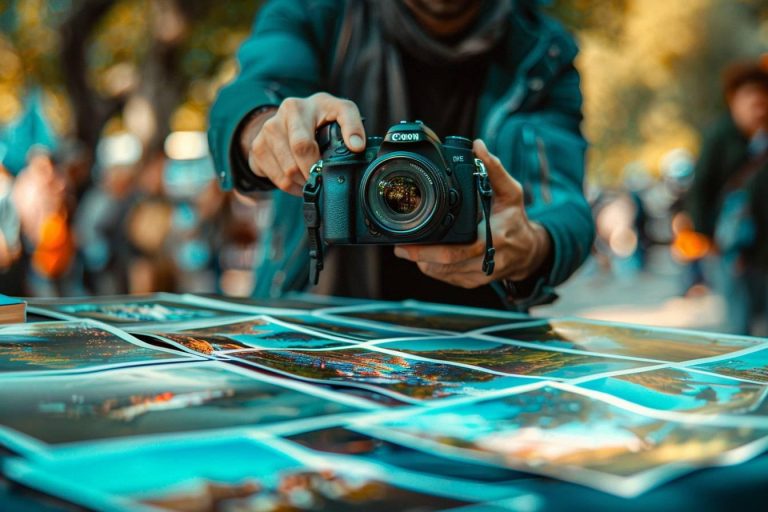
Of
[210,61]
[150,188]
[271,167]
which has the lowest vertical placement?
[271,167]

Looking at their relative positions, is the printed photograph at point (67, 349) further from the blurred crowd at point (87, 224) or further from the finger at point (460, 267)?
the blurred crowd at point (87, 224)

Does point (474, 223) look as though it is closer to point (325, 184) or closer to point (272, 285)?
point (325, 184)

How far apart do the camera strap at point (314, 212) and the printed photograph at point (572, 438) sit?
0.68 m

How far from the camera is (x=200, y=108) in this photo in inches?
700

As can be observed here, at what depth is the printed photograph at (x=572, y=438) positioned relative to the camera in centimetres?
90

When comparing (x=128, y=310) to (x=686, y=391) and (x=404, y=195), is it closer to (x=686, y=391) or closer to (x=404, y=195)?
(x=404, y=195)

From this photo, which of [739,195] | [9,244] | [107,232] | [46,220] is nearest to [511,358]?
[739,195]

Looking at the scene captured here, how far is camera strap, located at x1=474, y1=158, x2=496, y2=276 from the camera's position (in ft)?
5.64

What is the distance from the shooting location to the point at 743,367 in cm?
146

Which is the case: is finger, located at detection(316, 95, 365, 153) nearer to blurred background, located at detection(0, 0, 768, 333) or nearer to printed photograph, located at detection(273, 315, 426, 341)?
printed photograph, located at detection(273, 315, 426, 341)

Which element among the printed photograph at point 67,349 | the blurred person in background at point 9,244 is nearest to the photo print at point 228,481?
the printed photograph at point 67,349

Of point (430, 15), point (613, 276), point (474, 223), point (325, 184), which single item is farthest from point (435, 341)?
point (613, 276)

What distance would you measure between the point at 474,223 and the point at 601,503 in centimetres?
98

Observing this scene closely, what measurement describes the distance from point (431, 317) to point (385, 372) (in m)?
0.74
